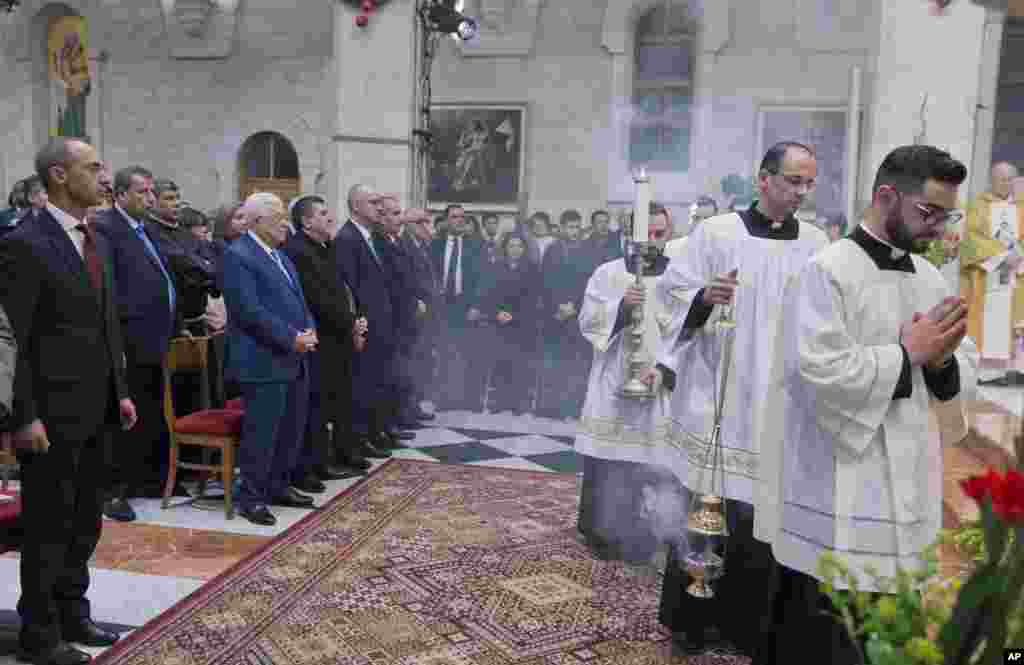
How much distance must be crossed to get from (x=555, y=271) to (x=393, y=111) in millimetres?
2149

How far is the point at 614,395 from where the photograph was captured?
4.20 metres

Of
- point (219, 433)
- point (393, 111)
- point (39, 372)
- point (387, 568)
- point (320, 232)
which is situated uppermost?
point (393, 111)

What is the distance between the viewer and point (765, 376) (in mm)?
3125

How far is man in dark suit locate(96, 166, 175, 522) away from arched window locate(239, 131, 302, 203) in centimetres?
880

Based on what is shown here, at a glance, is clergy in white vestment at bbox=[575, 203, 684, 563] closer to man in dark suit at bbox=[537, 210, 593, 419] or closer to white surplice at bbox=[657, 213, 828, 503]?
white surplice at bbox=[657, 213, 828, 503]

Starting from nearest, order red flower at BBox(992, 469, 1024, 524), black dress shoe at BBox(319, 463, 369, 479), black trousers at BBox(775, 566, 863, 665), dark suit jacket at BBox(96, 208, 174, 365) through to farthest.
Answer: red flower at BBox(992, 469, 1024, 524), black trousers at BBox(775, 566, 863, 665), dark suit jacket at BBox(96, 208, 174, 365), black dress shoe at BBox(319, 463, 369, 479)

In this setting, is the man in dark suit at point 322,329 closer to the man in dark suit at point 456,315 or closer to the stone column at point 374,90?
the man in dark suit at point 456,315

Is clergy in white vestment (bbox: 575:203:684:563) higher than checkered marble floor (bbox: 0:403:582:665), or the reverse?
clergy in white vestment (bbox: 575:203:684:563)

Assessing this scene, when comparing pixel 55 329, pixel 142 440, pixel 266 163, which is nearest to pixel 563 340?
pixel 142 440

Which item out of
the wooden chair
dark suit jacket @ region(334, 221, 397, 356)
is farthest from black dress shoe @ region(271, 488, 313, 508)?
dark suit jacket @ region(334, 221, 397, 356)

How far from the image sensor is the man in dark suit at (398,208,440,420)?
694cm

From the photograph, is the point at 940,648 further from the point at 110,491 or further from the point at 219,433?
the point at 110,491

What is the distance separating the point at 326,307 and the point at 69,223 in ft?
7.49

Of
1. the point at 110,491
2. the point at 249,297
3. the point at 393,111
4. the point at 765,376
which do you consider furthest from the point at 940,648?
the point at 393,111
